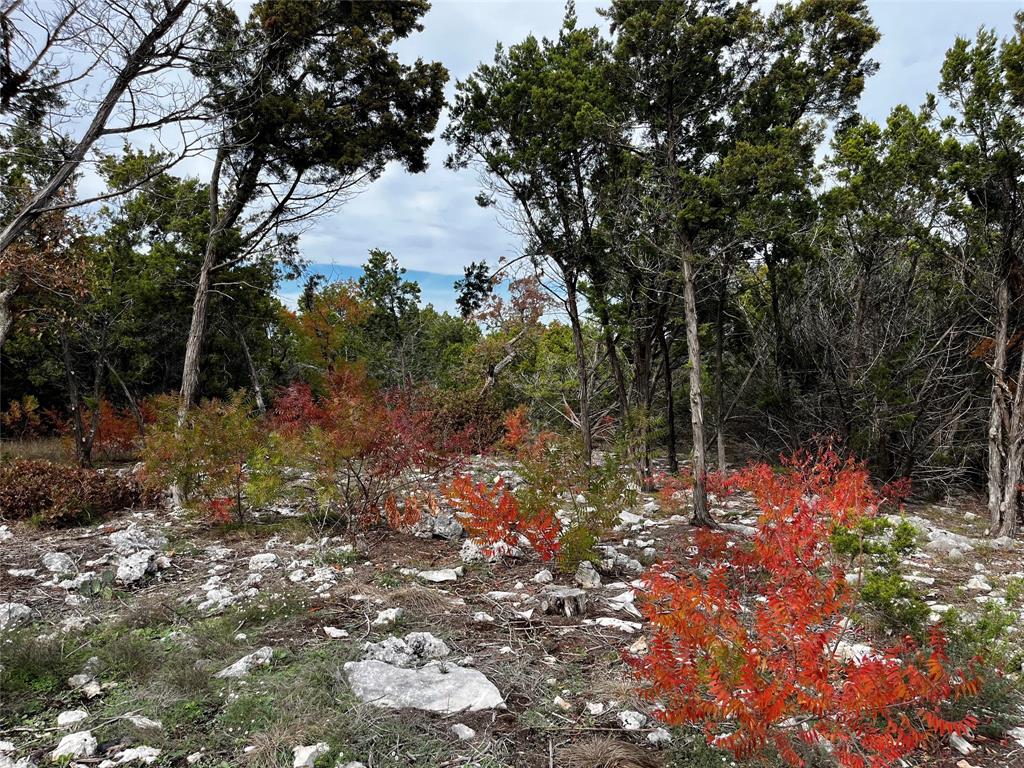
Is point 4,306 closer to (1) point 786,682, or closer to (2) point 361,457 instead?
(2) point 361,457

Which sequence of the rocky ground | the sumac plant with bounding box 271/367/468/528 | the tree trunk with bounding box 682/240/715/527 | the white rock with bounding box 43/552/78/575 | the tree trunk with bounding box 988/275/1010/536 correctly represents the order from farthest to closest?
the tree trunk with bounding box 988/275/1010/536 → the tree trunk with bounding box 682/240/715/527 → the sumac plant with bounding box 271/367/468/528 → the white rock with bounding box 43/552/78/575 → the rocky ground

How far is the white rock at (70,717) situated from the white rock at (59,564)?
9.31 feet

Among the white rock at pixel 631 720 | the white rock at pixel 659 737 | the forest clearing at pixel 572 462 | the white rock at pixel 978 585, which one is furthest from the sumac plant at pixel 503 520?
the white rock at pixel 978 585

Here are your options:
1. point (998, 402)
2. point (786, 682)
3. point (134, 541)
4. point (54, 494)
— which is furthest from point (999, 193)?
point (54, 494)

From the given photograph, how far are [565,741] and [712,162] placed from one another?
24.7 feet

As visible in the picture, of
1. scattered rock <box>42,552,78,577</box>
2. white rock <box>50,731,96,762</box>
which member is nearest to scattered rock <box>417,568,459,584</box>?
white rock <box>50,731,96,762</box>

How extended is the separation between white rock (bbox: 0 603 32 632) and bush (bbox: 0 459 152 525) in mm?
3374

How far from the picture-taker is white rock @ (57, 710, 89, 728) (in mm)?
2713

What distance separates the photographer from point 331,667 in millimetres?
3248

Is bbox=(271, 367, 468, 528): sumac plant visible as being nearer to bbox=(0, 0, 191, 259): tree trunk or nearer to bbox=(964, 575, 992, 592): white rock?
bbox=(0, 0, 191, 259): tree trunk

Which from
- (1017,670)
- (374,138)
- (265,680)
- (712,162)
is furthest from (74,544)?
(712,162)

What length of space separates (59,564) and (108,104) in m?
4.11

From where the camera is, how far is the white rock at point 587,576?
16.5 feet

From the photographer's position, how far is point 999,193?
7.76 metres
